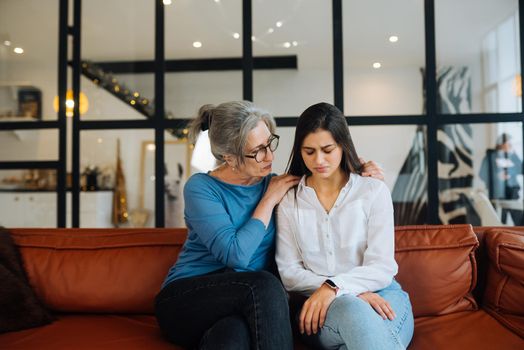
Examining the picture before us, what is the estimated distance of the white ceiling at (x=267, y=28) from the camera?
106 inches

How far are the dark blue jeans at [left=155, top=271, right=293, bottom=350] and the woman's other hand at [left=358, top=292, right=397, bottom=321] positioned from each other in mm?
266

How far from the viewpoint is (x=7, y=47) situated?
3047 mm

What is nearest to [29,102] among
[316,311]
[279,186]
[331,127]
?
[279,186]

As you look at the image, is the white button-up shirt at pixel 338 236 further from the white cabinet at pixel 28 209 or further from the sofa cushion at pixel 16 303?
the white cabinet at pixel 28 209

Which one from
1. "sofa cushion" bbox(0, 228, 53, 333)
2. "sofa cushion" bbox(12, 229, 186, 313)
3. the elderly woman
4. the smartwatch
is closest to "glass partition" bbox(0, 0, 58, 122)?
"sofa cushion" bbox(12, 229, 186, 313)

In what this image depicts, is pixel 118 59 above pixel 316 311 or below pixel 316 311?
above

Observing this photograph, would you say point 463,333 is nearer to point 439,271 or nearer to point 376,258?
point 439,271

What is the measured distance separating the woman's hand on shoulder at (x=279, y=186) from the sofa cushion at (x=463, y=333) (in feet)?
2.12

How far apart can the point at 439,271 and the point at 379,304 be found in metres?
0.43

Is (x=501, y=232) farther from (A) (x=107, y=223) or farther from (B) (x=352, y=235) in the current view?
(A) (x=107, y=223)

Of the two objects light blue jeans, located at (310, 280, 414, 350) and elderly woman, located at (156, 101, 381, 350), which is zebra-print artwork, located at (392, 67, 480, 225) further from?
light blue jeans, located at (310, 280, 414, 350)

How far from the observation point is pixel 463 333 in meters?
1.37

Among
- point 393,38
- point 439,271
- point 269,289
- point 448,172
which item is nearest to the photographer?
point 269,289

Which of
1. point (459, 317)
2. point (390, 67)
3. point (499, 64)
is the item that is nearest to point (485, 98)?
point (499, 64)
